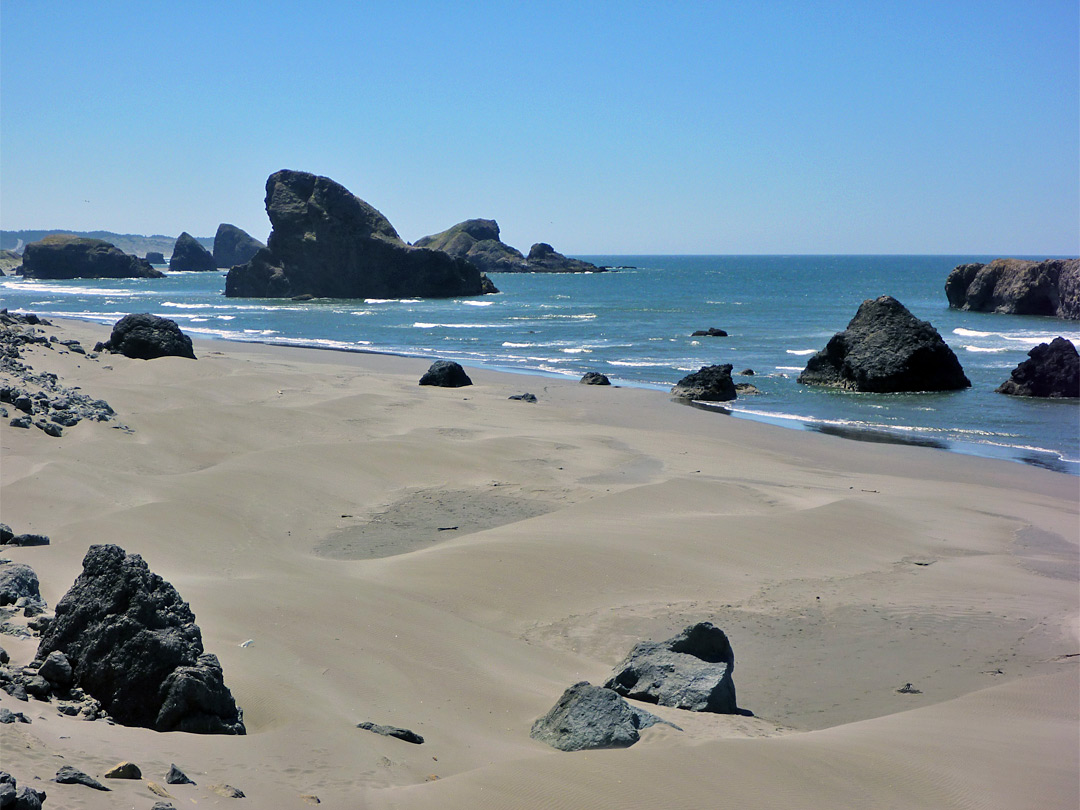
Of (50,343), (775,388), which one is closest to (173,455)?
(50,343)

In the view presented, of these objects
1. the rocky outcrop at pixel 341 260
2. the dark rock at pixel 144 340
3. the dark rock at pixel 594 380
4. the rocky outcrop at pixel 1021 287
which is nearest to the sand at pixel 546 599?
the dark rock at pixel 144 340

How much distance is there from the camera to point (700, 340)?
37.8 meters

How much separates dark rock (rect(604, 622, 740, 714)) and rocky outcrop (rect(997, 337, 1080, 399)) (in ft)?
65.3

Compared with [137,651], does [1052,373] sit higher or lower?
higher

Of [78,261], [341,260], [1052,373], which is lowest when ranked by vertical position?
[1052,373]

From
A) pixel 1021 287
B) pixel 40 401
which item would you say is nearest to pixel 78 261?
pixel 1021 287

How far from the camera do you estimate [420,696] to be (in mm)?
5043

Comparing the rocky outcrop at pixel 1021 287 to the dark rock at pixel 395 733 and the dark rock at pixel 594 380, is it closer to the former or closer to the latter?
the dark rock at pixel 594 380

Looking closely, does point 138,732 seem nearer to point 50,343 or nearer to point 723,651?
point 723,651

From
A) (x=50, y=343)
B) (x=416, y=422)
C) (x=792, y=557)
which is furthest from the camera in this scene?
(x=50, y=343)

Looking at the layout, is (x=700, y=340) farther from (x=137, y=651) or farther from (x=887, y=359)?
(x=137, y=651)

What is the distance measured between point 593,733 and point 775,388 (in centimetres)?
2076

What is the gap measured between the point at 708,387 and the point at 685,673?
1640 centimetres

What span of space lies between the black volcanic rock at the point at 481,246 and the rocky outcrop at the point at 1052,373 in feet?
415
